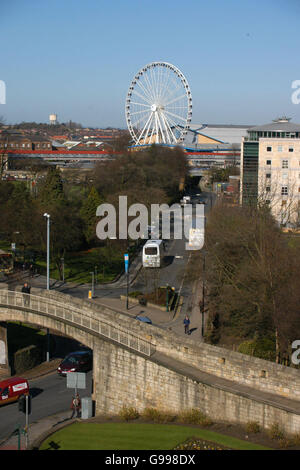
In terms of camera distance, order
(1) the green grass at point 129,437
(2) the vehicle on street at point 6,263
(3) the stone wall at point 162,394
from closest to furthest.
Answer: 1. (1) the green grass at point 129,437
2. (3) the stone wall at point 162,394
3. (2) the vehicle on street at point 6,263

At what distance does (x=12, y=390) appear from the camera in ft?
62.2

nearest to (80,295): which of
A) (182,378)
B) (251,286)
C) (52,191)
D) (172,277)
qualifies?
(172,277)

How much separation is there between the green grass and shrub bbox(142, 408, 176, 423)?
0.26 metres

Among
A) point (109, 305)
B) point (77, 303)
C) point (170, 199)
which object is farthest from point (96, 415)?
point (170, 199)

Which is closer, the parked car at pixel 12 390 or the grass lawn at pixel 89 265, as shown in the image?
the parked car at pixel 12 390

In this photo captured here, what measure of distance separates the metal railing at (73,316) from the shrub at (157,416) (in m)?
1.47

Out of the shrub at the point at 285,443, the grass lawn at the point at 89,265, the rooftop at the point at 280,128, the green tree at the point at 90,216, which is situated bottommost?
the shrub at the point at 285,443

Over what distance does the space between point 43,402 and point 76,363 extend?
8.89ft

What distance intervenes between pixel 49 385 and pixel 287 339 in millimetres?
8202

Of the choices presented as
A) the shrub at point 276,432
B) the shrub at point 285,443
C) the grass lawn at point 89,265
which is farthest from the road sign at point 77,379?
the grass lawn at point 89,265

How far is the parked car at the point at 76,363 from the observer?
2122 centimetres

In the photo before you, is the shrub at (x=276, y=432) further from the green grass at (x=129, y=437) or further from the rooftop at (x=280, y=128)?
the rooftop at (x=280, y=128)

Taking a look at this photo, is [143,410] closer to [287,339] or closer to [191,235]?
[287,339]

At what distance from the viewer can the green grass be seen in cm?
1342
